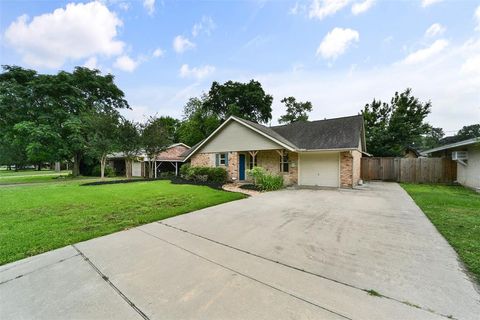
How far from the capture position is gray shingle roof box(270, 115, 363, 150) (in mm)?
12141

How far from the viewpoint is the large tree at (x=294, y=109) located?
31266 millimetres

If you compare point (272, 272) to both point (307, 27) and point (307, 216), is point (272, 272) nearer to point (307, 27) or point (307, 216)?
point (307, 216)

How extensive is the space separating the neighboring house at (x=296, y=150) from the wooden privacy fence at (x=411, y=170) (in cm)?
197

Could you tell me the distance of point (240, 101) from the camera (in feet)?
99.6

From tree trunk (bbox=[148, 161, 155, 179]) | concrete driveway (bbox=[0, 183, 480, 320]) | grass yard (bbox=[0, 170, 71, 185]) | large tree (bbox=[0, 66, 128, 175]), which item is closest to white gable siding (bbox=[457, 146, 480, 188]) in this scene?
concrete driveway (bbox=[0, 183, 480, 320])

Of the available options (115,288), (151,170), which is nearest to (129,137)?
(151,170)

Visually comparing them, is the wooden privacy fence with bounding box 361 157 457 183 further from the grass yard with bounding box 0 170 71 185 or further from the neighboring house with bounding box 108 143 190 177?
the grass yard with bounding box 0 170 71 185

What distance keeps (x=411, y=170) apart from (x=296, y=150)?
9575 millimetres

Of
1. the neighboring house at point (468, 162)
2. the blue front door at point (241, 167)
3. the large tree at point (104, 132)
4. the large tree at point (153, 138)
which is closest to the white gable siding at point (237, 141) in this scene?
the blue front door at point (241, 167)

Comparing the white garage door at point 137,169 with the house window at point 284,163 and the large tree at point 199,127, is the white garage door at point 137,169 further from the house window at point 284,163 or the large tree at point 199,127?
the house window at point 284,163

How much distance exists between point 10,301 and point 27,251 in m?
1.74

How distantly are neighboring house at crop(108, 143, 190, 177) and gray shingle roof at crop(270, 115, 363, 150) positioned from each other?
38.0 feet

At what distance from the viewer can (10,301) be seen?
2.37 meters

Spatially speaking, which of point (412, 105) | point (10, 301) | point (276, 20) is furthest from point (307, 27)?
point (412, 105)
